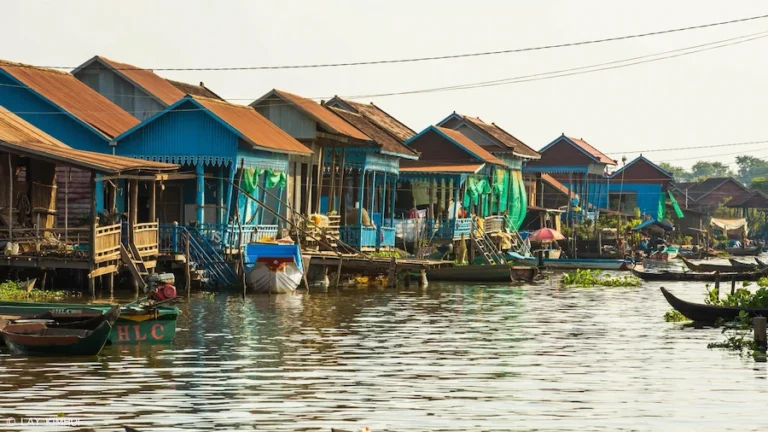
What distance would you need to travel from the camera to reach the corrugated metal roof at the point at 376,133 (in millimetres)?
48425

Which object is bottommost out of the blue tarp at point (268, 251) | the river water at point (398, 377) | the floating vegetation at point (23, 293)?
the river water at point (398, 377)

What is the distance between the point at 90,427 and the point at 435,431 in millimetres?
4181

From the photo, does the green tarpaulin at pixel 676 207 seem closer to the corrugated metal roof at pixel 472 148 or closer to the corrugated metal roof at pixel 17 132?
the corrugated metal roof at pixel 472 148

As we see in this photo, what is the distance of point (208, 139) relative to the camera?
37.4 m

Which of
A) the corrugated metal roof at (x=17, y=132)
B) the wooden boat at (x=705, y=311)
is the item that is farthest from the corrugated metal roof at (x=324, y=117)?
the wooden boat at (x=705, y=311)

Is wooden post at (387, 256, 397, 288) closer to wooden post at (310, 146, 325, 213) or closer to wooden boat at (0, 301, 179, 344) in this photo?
wooden post at (310, 146, 325, 213)

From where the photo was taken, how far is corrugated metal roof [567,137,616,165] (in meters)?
81.8

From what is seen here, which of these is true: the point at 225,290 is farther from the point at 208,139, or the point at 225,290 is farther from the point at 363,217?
the point at 363,217

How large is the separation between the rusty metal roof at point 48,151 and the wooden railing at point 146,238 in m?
1.59

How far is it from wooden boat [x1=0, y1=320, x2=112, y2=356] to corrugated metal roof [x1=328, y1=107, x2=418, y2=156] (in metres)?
26.1

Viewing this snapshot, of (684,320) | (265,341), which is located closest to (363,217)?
(684,320)

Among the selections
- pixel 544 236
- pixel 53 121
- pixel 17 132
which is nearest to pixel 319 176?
pixel 53 121

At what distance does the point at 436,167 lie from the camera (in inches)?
2149

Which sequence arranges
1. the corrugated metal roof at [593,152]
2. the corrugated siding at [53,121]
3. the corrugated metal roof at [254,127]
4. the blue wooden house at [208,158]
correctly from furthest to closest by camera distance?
the corrugated metal roof at [593,152] → the corrugated siding at [53,121] → the corrugated metal roof at [254,127] → the blue wooden house at [208,158]
